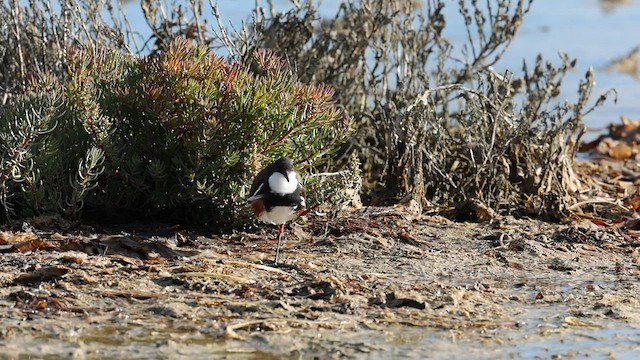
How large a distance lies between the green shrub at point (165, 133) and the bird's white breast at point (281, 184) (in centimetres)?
38

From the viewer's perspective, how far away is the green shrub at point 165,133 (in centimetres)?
667

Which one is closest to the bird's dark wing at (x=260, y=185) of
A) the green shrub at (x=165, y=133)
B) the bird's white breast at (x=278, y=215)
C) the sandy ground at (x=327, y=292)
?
the bird's white breast at (x=278, y=215)

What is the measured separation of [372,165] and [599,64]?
7.19 metres

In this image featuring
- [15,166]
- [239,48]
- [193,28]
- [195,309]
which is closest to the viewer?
[195,309]

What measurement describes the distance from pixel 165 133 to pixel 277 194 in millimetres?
917

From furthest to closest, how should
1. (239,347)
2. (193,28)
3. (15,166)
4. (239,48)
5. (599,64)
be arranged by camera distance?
(599,64), (193,28), (239,48), (15,166), (239,347)

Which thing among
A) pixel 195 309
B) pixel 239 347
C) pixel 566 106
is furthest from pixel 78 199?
pixel 566 106

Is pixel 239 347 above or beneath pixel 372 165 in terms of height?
beneath

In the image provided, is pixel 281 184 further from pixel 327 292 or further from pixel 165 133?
pixel 327 292

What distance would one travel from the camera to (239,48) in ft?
26.8

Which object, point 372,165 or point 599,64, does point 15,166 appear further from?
point 599,64

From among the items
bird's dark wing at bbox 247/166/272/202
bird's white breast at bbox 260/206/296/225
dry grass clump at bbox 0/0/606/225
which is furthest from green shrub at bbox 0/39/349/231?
bird's white breast at bbox 260/206/296/225

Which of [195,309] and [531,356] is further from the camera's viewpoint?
[195,309]

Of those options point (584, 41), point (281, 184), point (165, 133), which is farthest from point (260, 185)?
point (584, 41)
